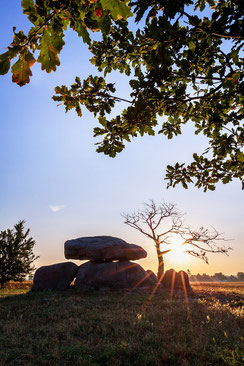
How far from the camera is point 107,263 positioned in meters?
18.9

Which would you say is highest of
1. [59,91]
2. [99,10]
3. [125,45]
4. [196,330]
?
[125,45]

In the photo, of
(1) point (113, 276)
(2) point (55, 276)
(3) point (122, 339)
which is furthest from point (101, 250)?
(3) point (122, 339)

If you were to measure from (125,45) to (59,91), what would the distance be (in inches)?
51.2

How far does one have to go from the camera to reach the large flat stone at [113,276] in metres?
17.0

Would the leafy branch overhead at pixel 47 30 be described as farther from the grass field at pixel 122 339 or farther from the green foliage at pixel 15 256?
the green foliage at pixel 15 256

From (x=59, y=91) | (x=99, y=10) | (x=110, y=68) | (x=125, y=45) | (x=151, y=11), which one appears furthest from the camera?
(x=110, y=68)

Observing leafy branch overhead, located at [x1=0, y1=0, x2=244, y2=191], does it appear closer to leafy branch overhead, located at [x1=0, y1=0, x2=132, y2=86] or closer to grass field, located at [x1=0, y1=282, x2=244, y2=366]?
leafy branch overhead, located at [x1=0, y1=0, x2=132, y2=86]

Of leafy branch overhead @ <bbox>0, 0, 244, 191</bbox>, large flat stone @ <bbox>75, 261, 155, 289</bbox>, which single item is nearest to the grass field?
leafy branch overhead @ <bbox>0, 0, 244, 191</bbox>

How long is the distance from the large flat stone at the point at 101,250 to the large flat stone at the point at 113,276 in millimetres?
643

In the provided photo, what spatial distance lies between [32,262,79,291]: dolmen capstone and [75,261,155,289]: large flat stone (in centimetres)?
70

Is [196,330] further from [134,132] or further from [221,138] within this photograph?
[134,132]

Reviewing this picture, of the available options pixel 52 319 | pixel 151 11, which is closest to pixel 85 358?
pixel 52 319

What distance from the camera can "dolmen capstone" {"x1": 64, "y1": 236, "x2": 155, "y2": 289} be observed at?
17.2 m

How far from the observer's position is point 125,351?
4.71m
